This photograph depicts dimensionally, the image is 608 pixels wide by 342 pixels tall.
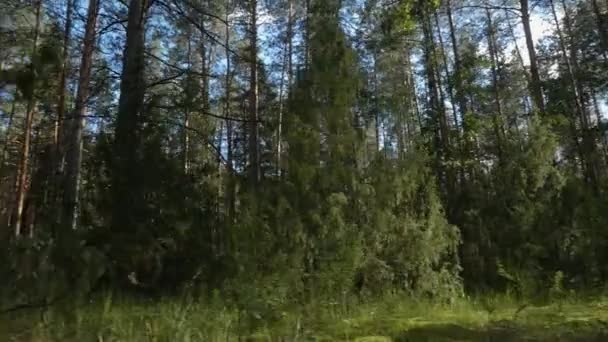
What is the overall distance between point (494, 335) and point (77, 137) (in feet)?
25.1

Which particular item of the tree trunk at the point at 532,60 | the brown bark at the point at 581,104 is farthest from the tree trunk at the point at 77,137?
the tree trunk at the point at 532,60

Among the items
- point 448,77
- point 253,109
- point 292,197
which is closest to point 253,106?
point 253,109

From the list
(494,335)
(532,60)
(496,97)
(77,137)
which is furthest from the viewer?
(496,97)

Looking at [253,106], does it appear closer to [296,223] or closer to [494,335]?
[296,223]

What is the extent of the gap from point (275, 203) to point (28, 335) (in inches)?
93.1

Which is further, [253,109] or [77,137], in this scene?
[253,109]

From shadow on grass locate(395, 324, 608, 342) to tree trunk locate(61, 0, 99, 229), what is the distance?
4.20m

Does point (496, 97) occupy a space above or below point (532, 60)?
above

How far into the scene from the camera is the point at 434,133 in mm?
13648

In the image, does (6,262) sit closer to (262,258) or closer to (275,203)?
(262,258)

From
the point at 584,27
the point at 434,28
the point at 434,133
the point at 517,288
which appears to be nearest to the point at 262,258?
the point at 517,288

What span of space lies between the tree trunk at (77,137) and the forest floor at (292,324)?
8.08ft

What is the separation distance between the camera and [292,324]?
394cm

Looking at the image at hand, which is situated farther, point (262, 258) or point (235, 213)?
point (235, 213)
